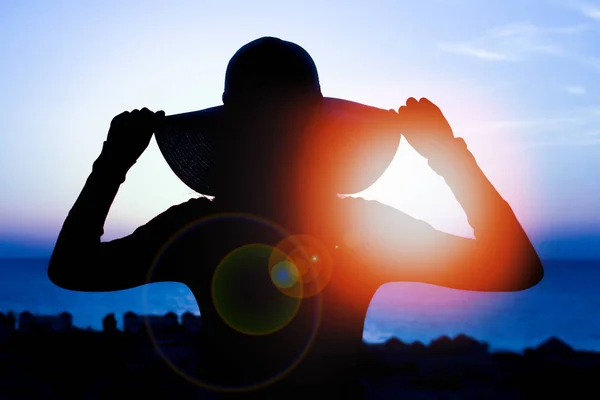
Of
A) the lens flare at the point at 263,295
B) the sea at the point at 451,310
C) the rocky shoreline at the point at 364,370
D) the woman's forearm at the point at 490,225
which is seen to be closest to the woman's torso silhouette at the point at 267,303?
the lens flare at the point at 263,295

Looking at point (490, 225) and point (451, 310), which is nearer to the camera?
point (490, 225)

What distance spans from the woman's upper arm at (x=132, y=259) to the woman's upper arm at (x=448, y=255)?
1.64ft

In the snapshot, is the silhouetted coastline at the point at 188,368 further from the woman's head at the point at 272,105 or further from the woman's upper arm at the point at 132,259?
the woman's head at the point at 272,105

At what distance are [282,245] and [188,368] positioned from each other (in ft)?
30.3

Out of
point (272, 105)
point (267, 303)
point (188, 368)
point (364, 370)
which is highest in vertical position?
point (364, 370)

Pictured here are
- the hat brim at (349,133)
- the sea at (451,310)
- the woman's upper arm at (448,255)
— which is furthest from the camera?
the sea at (451,310)

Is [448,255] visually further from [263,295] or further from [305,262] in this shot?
[263,295]

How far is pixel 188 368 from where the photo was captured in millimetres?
10289

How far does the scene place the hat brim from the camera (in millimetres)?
1773

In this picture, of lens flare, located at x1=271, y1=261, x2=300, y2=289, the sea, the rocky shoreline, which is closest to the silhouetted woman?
lens flare, located at x1=271, y1=261, x2=300, y2=289

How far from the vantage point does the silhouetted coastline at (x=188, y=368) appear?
10438 mm

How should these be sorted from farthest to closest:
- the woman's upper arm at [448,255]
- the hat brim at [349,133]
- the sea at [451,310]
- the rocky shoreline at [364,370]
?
the sea at [451,310], the rocky shoreline at [364,370], the hat brim at [349,133], the woman's upper arm at [448,255]

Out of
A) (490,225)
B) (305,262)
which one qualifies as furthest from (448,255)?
(305,262)

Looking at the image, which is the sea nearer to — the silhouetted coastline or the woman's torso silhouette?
the silhouetted coastline
